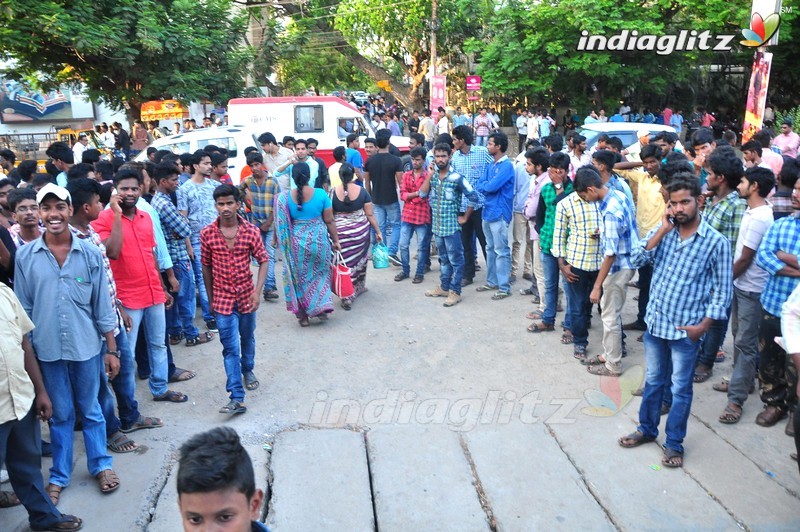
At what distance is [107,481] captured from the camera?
4234 mm

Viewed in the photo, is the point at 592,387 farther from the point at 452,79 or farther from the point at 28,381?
the point at 452,79

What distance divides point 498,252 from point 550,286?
128 cm

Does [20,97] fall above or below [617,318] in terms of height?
above

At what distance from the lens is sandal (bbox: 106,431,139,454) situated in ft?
15.6

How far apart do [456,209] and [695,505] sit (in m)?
4.33

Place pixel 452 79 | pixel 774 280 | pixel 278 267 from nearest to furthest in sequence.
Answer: pixel 774 280 < pixel 278 267 < pixel 452 79

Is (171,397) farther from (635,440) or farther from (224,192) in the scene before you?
(635,440)

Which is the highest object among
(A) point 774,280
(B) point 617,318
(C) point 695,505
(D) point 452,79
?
(D) point 452,79

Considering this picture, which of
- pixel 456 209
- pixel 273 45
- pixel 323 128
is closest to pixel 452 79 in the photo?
pixel 273 45

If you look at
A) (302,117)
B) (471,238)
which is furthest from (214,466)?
(302,117)

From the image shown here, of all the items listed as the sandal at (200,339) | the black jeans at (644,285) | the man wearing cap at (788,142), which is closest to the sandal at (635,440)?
the black jeans at (644,285)

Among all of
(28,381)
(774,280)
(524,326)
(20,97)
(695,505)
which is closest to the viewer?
(28,381)

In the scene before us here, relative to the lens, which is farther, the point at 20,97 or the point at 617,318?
the point at 20,97

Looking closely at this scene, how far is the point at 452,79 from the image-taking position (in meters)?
32.9
